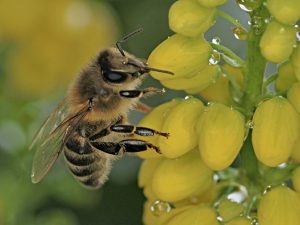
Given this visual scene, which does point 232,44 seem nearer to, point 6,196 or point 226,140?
point 6,196

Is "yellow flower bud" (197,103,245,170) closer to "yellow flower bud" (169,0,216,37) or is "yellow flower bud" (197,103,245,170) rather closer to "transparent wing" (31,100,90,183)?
"yellow flower bud" (169,0,216,37)

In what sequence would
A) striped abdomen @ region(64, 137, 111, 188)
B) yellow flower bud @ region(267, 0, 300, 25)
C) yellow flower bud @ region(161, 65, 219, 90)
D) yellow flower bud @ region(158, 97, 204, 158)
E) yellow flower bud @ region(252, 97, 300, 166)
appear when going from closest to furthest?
yellow flower bud @ region(267, 0, 300, 25), yellow flower bud @ region(252, 97, 300, 166), yellow flower bud @ region(158, 97, 204, 158), yellow flower bud @ region(161, 65, 219, 90), striped abdomen @ region(64, 137, 111, 188)

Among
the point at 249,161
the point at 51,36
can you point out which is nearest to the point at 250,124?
the point at 249,161

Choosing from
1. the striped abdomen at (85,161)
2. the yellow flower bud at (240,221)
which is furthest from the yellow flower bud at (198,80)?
the striped abdomen at (85,161)

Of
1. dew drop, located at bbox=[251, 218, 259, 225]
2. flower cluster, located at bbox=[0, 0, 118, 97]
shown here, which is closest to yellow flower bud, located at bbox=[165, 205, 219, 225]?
dew drop, located at bbox=[251, 218, 259, 225]

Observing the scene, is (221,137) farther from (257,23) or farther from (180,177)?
(257,23)

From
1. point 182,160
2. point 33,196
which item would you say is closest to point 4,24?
point 33,196

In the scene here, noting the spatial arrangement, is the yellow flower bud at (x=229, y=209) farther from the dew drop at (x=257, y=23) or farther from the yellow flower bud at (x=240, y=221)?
the dew drop at (x=257, y=23)
